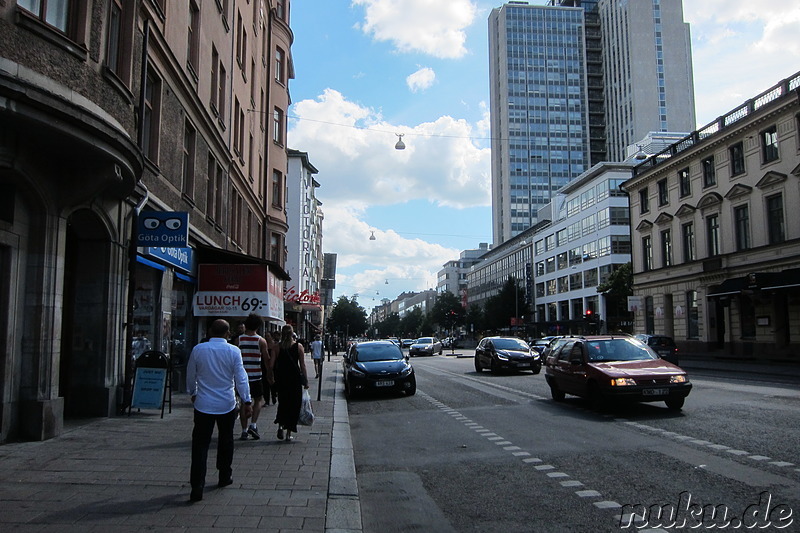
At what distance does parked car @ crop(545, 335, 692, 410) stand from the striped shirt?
639cm

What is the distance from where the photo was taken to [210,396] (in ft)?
19.8

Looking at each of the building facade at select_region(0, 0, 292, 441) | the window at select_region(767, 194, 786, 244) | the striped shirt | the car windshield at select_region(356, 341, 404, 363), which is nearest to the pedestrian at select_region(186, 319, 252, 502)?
the building facade at select_region(0, 0, 292, 441)

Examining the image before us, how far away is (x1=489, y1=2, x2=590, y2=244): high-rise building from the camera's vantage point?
433 feet

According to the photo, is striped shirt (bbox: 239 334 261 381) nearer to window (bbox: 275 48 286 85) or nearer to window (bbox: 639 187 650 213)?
window (bbox: 275 48 286 85)

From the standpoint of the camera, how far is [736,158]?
116 feet

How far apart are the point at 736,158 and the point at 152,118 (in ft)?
107

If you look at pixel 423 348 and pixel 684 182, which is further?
pixel 423 348

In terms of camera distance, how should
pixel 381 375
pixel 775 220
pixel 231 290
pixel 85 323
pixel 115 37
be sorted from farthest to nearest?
pixel 775 220 < pixel 231 290 < pixel 381 375 < pixel 115 37 < pixel 85 323

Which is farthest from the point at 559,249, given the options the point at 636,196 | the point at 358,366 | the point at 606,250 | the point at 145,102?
the point at 145,102

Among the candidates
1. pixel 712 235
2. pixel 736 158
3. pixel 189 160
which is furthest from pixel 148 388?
pixel 712 235

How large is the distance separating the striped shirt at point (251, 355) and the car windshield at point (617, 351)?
22.6 ft

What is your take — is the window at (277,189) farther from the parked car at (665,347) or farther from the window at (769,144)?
the window at (769,144)

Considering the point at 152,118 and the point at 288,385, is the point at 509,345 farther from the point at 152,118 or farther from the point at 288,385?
the point at 288,385

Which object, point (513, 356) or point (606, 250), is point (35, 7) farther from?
point (606, 250)
